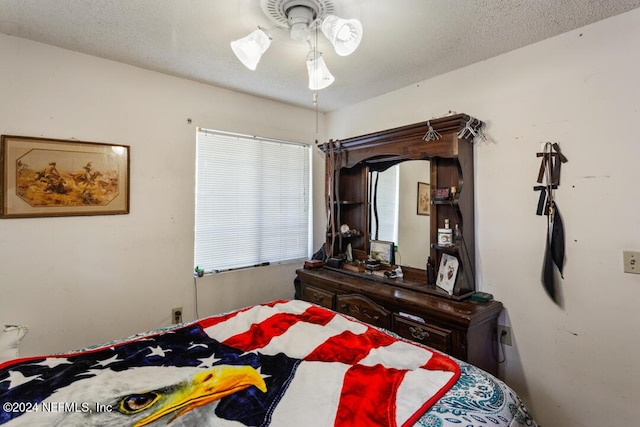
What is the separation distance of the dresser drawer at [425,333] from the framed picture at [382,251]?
633mm

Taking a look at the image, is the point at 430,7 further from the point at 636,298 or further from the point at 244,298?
the point at 244,298

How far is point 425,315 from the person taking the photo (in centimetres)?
195

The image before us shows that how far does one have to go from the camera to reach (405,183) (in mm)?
2602

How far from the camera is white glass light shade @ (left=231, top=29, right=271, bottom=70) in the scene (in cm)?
149

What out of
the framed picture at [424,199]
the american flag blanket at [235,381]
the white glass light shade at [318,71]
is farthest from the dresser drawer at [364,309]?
the white glass light shade at [318,71]

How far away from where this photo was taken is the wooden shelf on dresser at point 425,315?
1.81m

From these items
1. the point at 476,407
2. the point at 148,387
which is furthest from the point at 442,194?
the point at 148,387

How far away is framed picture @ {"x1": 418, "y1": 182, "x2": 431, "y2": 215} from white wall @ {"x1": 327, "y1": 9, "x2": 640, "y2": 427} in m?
0.36

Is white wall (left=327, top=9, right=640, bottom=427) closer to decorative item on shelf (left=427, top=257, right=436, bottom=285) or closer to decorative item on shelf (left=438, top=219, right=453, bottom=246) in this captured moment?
decorative item on shelf (left=438, top=219, right=453, bottom=246)

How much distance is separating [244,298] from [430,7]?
2.55 meters

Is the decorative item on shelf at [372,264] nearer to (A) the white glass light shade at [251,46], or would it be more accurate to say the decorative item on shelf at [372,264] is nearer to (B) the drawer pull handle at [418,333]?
(B) the drawer pull handle at [418,333]

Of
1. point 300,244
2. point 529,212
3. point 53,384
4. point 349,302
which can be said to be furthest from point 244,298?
point 529,212

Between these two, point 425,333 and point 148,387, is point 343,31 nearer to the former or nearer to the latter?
point 148,387

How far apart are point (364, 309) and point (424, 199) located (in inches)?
38.0
